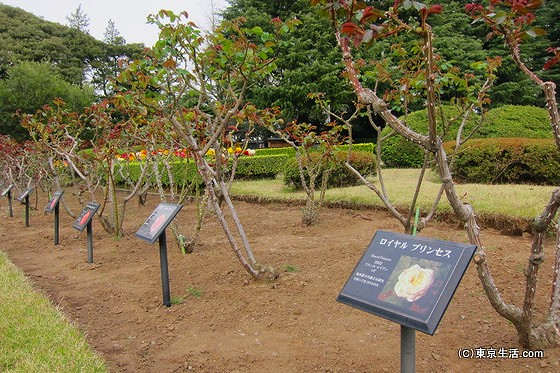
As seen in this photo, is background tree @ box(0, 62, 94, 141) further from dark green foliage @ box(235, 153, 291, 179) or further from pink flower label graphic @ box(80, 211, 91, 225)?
pink flower label graphic @ box(80, 211, 91, 225)

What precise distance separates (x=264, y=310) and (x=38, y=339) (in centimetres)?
140

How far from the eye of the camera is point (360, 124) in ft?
71.1

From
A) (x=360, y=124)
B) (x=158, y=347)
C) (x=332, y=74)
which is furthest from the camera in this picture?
(x=360, y=124)

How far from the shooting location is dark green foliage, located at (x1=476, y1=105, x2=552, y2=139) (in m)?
10.5

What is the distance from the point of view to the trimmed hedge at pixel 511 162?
6.76 metres

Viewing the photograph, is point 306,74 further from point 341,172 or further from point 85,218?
point 85,218

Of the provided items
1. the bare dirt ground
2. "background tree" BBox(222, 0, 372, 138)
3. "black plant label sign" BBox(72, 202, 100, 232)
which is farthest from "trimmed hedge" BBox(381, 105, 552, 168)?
"black plant label sign" BBox(72, 202, 100, 232)

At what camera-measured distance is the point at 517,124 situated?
10586 millimetres

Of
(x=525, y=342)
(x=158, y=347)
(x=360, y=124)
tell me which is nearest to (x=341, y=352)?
(x=525, y=342)

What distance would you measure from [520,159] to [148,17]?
6.36 m

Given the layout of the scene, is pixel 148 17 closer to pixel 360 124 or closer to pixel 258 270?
pixel 258 270

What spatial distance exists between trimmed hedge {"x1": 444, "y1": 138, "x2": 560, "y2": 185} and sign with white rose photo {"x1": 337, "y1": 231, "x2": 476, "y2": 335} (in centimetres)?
559

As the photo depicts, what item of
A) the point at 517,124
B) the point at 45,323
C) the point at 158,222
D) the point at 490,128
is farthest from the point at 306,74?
the point at 45,323

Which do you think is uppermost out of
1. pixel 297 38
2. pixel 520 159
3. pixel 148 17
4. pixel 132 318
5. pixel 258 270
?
pixel 297 38
